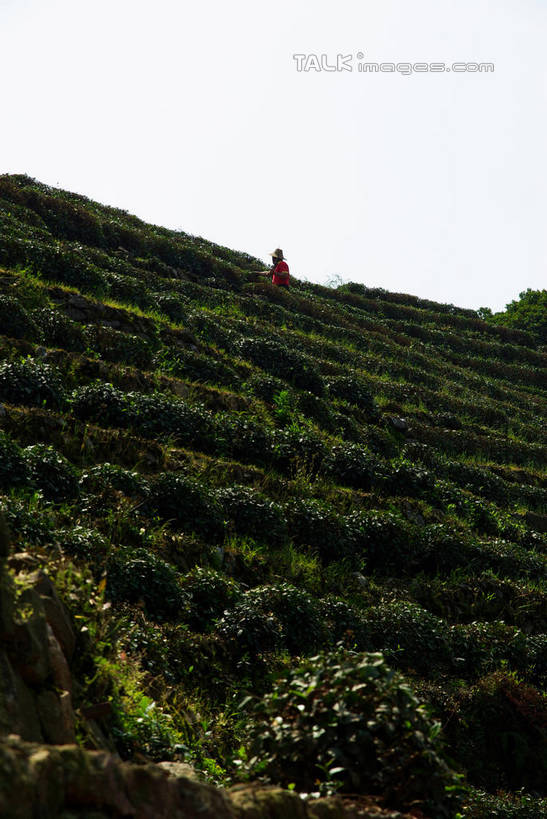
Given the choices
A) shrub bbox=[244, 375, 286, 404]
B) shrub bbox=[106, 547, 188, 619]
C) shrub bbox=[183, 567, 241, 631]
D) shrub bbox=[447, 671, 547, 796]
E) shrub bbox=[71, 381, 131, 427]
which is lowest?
shrub bbox=[447, 671, 547, 796]

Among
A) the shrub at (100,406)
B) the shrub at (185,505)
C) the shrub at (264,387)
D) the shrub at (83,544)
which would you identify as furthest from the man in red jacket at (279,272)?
the shrub at (83,544)

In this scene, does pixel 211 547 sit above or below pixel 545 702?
above

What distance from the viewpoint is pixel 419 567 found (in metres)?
14.4

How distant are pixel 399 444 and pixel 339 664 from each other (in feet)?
51.9

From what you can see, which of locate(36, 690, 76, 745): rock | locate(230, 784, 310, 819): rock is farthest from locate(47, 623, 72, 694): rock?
locate(230, 784, 310, 819): rock

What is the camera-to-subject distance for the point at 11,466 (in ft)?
32.4

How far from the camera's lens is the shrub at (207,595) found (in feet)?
31.2

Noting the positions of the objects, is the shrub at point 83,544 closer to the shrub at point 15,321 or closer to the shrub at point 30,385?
the shrub at point 30,385

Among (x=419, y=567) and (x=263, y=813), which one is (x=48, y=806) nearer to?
(x=263, y=813)

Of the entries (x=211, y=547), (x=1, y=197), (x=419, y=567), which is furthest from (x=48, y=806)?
(x=1, y=197)

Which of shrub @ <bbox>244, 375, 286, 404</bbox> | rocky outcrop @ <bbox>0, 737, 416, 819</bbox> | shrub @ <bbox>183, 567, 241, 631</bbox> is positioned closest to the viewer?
rocky outcrop @ <bbox>0, 737, 416, 819</bbox>

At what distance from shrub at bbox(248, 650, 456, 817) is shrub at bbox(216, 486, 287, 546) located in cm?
694

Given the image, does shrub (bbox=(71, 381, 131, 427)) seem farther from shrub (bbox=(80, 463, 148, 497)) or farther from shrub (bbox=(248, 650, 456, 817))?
shrub (bbox=(248, 650, 456, 817))

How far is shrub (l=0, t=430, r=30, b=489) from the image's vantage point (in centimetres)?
972
